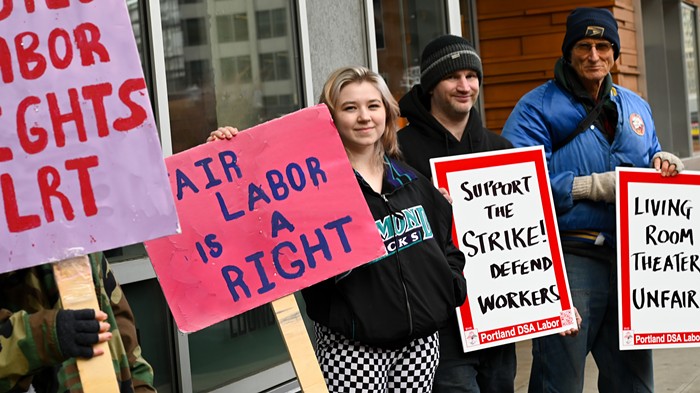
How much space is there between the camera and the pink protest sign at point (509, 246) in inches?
168

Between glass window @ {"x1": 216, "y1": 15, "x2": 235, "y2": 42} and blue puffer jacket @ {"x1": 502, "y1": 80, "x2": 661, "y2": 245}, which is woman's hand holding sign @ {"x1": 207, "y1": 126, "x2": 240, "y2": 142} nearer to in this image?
blue puffer jacket @ {"x1": 502, "y1": 80, "x2": 661, "y2": 245}

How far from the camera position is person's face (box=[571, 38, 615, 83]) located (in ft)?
14.6

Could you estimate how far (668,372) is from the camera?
275 inches

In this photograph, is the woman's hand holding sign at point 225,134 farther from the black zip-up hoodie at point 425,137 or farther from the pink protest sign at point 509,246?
the pink protest sign at point 509,246

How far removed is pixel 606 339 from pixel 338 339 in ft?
5.55

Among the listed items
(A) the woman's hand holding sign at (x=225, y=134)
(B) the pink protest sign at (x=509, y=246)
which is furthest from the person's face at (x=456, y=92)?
(A) the woman's hand holding sign at (x=225, y=134)

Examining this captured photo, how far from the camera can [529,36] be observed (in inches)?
391

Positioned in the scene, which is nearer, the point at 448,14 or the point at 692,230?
the point at 692,230

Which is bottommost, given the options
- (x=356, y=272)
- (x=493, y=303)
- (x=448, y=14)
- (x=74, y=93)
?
(x=493, y=303)

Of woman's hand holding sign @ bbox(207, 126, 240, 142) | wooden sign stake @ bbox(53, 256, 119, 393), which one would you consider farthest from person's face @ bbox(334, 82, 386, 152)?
wooden sign stake @ bbox(53, 256, 119, 393)

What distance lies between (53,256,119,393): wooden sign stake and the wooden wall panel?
7.70m

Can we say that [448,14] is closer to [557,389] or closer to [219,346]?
[219,346]

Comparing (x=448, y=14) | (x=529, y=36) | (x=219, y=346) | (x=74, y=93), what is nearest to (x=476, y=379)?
(x=219, y=346)

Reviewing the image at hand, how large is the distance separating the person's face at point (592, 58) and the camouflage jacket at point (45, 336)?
2.41 metres
